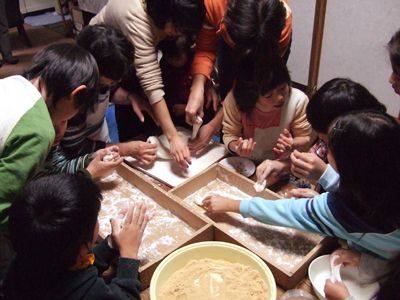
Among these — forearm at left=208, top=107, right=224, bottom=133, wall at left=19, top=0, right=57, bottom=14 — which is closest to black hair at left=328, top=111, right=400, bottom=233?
forearm at left=208, top=107, right=224, bottom=133

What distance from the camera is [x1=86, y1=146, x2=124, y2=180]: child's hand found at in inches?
55.0

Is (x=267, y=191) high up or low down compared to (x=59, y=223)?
down

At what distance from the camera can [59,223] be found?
2.58 ft

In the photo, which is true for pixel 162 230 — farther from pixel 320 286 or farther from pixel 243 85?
pixel 243 85

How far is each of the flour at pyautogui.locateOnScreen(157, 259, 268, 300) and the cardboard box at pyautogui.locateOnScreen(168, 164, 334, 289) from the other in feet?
0.26

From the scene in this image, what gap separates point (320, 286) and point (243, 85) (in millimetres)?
868

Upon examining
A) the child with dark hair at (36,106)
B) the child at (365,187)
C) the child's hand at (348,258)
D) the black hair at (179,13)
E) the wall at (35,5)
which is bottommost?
the wall at (35,5)

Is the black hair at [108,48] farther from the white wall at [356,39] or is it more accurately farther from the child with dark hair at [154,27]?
the white wall at [356,39]

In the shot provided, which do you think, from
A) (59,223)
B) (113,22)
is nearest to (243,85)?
(113,22)

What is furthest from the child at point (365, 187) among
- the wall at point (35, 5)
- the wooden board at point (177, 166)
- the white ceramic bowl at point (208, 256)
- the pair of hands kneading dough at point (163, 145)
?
the wall at point (35, 5)

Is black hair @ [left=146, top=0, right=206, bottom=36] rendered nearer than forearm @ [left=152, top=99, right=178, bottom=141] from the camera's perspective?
Yes

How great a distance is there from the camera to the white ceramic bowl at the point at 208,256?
92 centimetres

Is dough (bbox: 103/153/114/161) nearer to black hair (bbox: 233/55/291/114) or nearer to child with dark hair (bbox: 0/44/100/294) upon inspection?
child with dark hair (bbox: 0/44/100/294)

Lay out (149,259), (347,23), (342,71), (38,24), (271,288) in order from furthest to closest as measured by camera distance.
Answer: (38,24), (342,71), (347,23), (149,259), (271,288)
